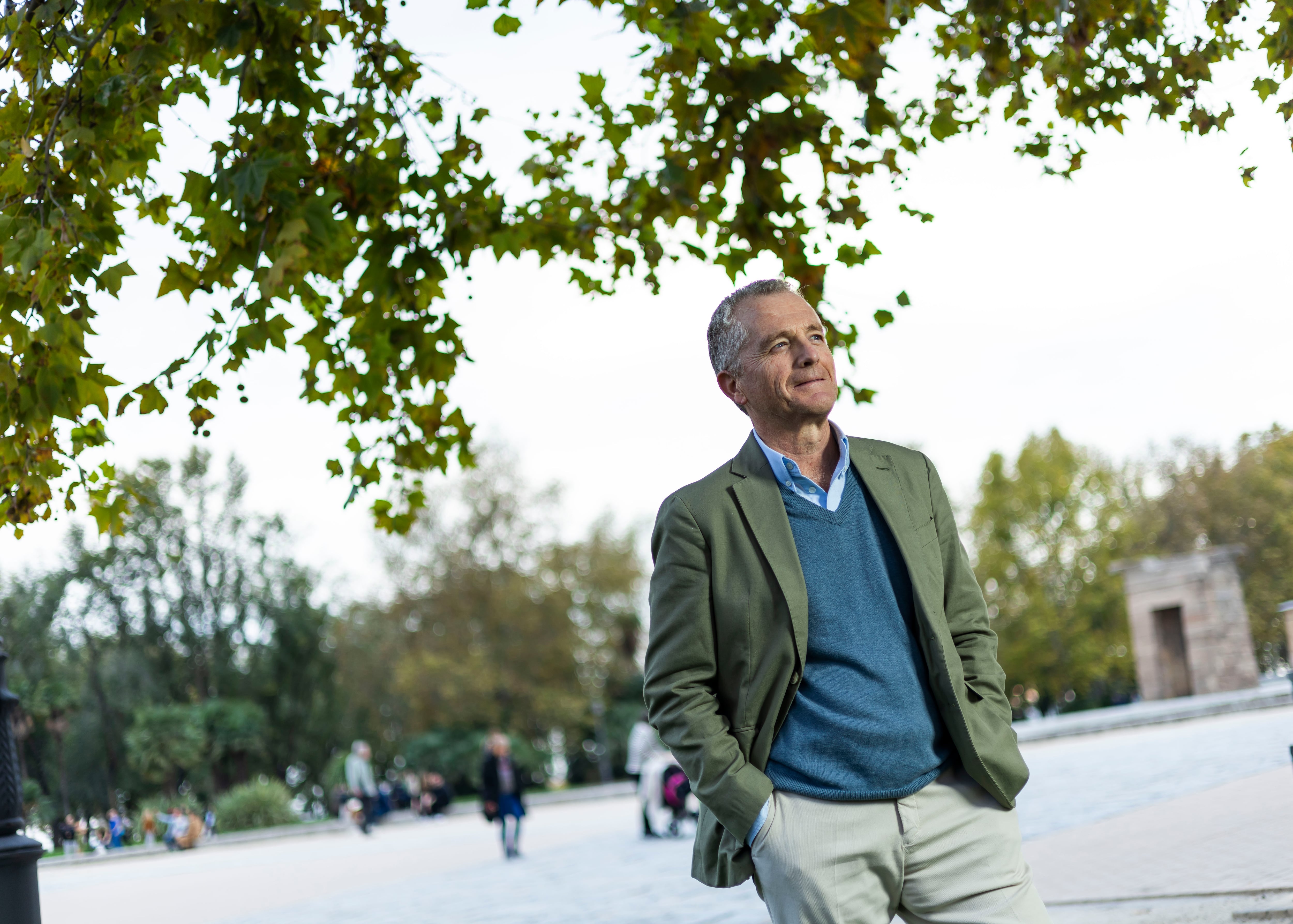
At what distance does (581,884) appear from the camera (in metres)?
11.9

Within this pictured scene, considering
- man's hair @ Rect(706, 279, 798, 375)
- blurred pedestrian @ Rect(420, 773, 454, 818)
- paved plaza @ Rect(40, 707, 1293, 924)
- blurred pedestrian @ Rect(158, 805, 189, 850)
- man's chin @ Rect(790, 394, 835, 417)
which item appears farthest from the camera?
blurred pedestrian @ Rect(420, 773, 454, 818)

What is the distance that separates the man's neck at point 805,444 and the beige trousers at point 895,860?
78 centimetres

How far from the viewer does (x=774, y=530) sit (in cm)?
309

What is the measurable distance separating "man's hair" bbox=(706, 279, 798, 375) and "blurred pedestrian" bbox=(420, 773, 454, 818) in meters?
31.5

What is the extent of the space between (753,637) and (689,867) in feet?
34.9

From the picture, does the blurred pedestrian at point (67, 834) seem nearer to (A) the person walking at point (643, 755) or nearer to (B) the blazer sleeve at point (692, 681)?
(A) the person walking at point (643, 755)

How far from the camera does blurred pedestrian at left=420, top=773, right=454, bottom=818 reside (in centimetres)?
3328

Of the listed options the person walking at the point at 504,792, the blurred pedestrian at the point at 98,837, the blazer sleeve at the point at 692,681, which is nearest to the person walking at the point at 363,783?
the blurred pedestrian at the point at 98,837

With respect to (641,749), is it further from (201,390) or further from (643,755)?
(201,390)

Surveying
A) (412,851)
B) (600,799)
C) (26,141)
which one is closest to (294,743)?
(600,799)

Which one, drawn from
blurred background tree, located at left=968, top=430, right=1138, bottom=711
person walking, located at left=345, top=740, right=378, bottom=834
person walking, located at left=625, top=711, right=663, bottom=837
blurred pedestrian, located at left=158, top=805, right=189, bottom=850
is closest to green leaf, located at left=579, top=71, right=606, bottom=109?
person walking, located at left=625, top=711, right=663, bottom=837

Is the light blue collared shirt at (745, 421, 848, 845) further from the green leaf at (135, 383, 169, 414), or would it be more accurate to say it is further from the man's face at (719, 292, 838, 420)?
the green leaf at (135, 383, 169, 414)

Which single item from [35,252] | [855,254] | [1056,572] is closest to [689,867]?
[855,254]

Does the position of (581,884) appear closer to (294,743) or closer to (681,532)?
(681,532)
